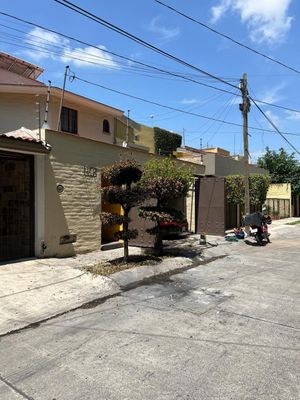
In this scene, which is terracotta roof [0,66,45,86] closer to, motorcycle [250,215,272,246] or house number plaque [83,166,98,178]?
house number plaque [83,166,98,178]

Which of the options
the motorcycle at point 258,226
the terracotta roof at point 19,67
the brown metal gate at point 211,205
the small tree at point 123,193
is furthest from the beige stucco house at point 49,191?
the terracotta roof at point 19,67

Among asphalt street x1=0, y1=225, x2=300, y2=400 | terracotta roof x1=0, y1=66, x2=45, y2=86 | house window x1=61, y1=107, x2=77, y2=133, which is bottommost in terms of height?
asphalt street x1=0, y1=225, x2=300, y2=400

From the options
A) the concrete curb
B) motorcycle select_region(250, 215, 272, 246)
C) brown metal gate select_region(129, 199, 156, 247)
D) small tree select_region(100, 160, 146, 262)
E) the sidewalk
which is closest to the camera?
the concrete curb

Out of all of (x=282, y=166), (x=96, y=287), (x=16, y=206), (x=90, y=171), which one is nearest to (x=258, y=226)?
(x=90, y=171)

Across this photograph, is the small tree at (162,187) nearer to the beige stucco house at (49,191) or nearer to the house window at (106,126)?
the beige stucco house at (49,191)

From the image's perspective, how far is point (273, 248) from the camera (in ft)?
48.1

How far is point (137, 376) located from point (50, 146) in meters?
7.85

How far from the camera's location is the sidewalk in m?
6.57

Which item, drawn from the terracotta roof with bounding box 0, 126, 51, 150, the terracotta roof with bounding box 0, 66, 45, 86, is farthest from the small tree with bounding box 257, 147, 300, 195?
the terracotta roof with bounding box 0, 126, 51, 150

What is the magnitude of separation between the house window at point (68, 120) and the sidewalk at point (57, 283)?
26.6 feet

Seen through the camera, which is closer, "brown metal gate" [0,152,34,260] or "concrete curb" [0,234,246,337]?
"concrete curb" [0,234,246,337]

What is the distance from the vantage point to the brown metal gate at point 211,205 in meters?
17.4

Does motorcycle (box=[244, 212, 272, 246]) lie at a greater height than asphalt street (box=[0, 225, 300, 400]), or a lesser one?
greater

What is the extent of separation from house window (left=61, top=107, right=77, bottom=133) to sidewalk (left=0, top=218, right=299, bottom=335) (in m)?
8.11
